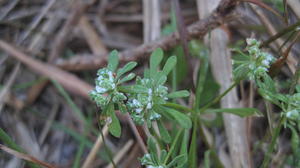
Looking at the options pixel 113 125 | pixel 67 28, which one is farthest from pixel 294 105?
pixel 67 28

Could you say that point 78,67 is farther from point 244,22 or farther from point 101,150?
point 244,22

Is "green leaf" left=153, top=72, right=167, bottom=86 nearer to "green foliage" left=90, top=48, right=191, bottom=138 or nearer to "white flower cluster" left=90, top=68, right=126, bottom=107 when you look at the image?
"green foliage" left=90, top=48, right=191, bottom=138

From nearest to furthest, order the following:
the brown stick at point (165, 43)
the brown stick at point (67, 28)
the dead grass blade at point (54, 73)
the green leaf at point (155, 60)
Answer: the green leaf at point (155, 60) → the brown stick at point (165, 43) → the dead grass blade at point (54, 73) → the brown stick at point (67, 28)

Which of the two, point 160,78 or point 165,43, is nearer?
point 160,78

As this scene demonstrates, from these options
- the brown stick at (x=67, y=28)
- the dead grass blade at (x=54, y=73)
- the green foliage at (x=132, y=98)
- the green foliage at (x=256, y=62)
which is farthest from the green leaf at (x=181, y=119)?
the brown stick at (x=67, y=28)

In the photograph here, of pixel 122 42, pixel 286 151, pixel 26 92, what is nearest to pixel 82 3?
pixel 122 42

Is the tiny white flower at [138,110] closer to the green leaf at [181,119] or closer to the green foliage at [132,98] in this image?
the green foliage at [132,98]

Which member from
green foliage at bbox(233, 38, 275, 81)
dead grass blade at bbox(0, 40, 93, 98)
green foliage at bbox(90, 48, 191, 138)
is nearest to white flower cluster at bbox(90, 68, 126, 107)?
green foliage at bbox(90, 48, 191, 138)

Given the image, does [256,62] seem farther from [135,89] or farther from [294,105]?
[135,89]

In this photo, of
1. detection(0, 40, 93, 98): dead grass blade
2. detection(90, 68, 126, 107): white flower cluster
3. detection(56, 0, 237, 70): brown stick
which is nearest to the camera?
detection(90, 68, 126, 107): white flower cluster
